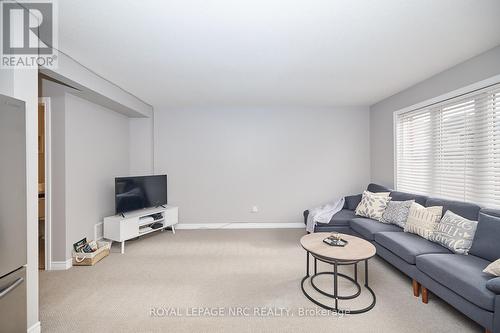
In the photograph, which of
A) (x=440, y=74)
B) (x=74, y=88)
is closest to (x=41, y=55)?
(x=74, y=88)

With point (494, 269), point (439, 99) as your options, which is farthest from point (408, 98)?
point (494, 269)

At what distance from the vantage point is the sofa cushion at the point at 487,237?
1915 mm

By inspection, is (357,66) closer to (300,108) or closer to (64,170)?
(300,108)

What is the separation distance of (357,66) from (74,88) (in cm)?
353

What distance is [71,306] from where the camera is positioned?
6.80 ft

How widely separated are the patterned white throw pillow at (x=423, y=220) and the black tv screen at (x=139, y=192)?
3997mm

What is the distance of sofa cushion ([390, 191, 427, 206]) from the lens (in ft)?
9.77

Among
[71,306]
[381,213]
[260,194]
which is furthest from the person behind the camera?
[260,194]

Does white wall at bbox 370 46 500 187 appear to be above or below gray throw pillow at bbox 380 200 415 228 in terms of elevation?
above

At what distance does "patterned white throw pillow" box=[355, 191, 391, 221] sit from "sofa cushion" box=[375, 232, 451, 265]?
69cm

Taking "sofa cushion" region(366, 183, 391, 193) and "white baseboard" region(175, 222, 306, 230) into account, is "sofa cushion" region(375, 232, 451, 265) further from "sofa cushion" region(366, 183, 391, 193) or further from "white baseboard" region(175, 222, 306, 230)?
"white baseboard" region(175, 222, 306, 230)

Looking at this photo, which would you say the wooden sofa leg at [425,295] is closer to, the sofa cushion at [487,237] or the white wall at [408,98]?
the sofa cushion at [487,237]

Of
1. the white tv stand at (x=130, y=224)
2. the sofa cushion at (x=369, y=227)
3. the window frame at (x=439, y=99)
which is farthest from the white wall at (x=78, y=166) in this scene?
the window frame at (x=439, y=99)

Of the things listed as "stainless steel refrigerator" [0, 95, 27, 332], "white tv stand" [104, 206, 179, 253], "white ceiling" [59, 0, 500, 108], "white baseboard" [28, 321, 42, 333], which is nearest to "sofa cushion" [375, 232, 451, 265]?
"white ceiling" [59, 0, 500, 108]
